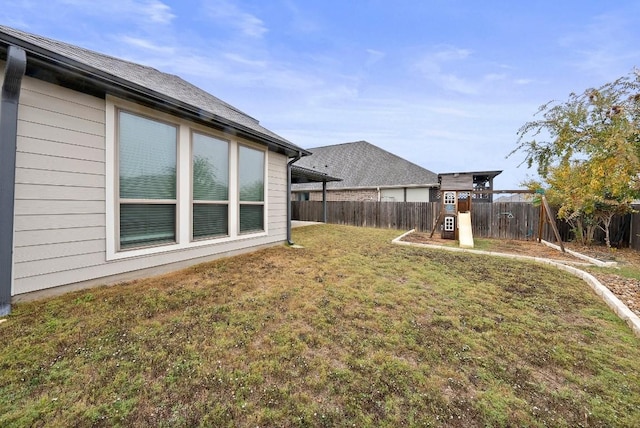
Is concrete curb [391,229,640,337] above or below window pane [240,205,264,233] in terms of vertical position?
below

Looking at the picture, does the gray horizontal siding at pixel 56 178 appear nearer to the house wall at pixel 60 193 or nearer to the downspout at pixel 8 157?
the house wall at pixel 60 193

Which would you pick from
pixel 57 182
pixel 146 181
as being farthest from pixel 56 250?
pixel 146 181

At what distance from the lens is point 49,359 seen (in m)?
2.00

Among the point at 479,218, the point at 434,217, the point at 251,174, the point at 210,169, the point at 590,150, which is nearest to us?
the point at 210,169

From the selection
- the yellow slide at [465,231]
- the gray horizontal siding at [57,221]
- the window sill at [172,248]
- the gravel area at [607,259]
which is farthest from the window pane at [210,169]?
the yellow slide at [465,231]

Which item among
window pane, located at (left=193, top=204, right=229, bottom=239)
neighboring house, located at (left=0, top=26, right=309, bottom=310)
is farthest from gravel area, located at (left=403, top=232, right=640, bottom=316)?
neighboring house, located at (left=0, top=26, right=309, bottom=310)

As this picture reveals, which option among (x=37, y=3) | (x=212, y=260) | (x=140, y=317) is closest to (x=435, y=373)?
(x=140, y=317)

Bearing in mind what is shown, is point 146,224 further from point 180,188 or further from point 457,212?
point 457,212

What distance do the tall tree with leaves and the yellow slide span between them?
256 cm

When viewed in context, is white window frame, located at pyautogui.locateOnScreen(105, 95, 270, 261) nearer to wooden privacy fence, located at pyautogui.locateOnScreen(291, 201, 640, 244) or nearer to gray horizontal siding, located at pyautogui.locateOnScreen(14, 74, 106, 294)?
gray horizontal siding, located at pyautogui.locateOnScreen(14, 74, 106, 294)

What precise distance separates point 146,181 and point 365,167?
16.0m

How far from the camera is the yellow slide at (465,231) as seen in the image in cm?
801

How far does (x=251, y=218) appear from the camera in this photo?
5.84 m

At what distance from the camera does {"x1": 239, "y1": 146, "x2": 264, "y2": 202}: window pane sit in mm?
5480
